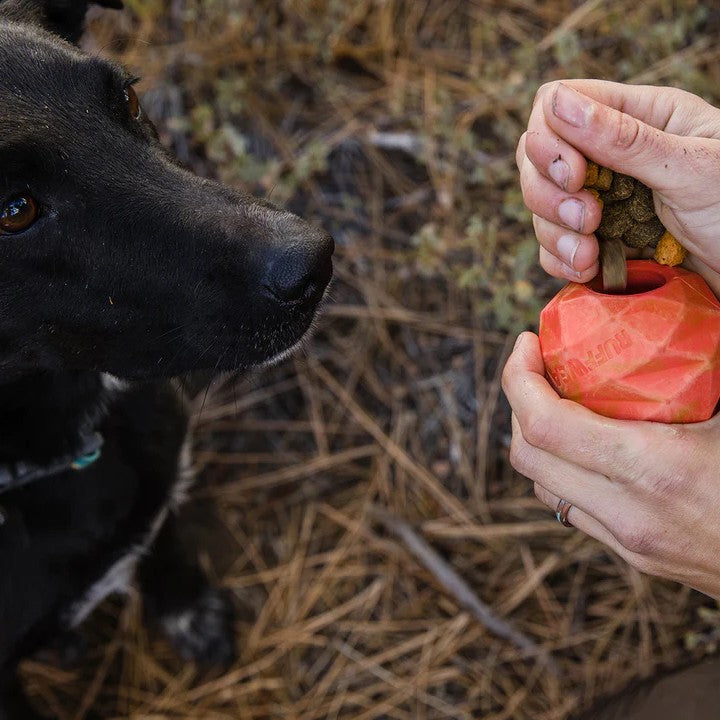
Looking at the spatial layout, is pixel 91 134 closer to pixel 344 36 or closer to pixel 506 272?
pixel 506 272

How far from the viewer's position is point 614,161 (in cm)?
128

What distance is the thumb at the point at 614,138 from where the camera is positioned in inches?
48.5

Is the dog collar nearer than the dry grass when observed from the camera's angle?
Yes

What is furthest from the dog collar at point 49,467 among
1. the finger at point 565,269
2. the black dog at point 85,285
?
the finger at point 565,269

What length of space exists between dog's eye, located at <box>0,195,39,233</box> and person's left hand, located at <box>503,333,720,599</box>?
2.92 ft

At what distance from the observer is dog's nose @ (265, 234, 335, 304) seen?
156 centimetres

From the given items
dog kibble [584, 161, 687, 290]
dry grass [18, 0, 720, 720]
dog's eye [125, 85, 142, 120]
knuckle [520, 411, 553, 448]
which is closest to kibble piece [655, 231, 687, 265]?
dog kibble [584, 161, 687, 290]

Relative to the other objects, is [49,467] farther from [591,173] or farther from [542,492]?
[591,173]

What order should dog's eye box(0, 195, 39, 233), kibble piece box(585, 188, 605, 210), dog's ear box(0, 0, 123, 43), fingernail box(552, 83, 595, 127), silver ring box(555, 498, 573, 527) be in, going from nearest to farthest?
fingernail box(552, 83, 595, 127)
kibble piece box(585, 188, 605, 210)
dog's eye box(0, 195, 39, 233)
silver ring box(555, 498, 573, 527)
dog's ear box(0, 0, 123, 43)

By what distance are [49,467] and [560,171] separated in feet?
4.08

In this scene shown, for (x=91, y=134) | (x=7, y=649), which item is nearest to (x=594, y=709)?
(x=7, y=649)

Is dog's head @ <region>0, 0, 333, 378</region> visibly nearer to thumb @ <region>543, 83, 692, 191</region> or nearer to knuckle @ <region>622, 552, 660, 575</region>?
thumb @ <region>543, 83, 692, 191</region>

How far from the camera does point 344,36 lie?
2900mm

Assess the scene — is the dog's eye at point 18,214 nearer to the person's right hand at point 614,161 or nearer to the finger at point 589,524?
the person's right hand at point 614,161
